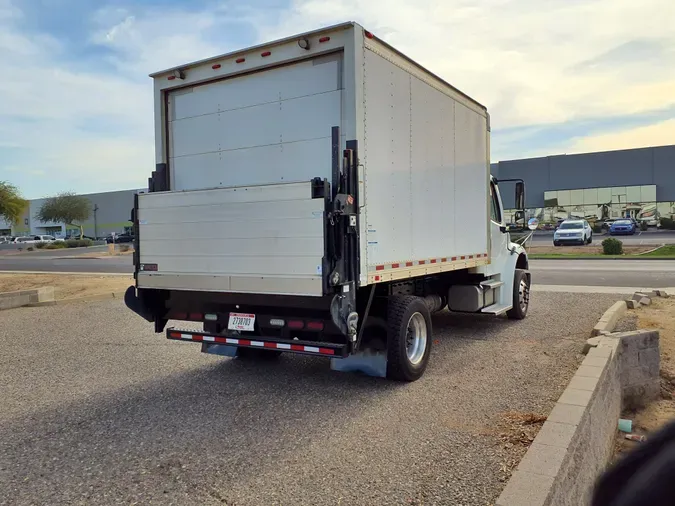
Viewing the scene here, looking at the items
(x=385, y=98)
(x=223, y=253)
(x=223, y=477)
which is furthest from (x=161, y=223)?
(x=223, y=477)

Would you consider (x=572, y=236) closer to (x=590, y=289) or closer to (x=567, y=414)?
(x=590, y=289)

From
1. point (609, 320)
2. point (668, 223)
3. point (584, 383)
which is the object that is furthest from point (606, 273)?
point (668, 223)

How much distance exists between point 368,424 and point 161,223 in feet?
10.3

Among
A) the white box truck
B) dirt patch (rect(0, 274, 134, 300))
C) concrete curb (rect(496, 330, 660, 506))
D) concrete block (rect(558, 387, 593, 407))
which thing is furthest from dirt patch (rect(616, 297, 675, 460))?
dirt patch (rect(0, 274, 134, 300))

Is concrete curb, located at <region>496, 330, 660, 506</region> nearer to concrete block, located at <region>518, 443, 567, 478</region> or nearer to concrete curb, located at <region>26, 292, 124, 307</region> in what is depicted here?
concrete block, located at <region>518, 443, 567, 478</region>

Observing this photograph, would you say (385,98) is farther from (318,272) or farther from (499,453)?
(499,453)

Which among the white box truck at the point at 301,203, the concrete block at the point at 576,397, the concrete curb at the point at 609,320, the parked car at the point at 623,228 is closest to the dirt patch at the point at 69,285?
the white box truck at the point at 301,203

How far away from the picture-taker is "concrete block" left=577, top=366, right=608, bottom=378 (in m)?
5.16

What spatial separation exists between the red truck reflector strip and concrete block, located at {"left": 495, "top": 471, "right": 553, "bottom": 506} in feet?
7.59

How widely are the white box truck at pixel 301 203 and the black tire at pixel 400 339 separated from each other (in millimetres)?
17

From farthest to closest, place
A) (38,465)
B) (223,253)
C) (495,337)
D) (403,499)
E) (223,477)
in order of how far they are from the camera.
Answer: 1. (495,337)
2. (223,253)
3. (38,465)
4. (223,477)
5. (403,499)

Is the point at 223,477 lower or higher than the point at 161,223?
lower

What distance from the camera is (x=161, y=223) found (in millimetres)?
6090

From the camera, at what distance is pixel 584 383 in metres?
4.92
